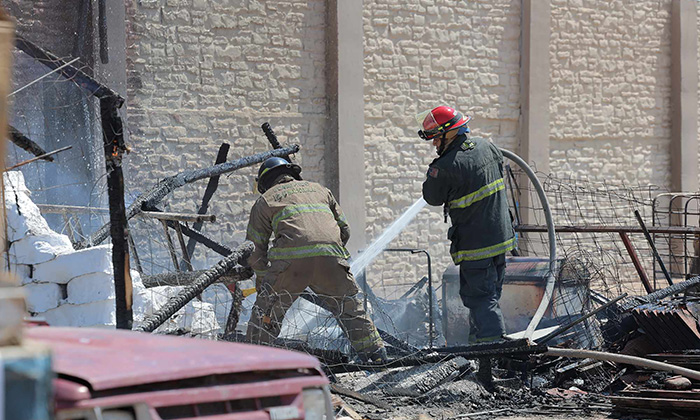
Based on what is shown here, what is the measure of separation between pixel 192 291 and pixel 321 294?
61.9 inches

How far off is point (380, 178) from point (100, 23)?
4639mm

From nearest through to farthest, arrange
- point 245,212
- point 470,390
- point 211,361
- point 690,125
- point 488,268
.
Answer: point 211,361, point 470,390, point 488,268, point 245,212, point 690,125

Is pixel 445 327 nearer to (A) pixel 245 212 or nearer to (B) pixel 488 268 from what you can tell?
(B) pixel 488 268

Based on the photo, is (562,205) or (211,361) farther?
(562,205)

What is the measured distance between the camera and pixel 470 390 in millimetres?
6293

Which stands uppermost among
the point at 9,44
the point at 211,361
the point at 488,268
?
the point at 9,44

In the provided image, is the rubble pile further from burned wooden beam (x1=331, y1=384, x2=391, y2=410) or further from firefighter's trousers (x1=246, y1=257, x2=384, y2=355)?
firefighter's trousers (x1=246, y1=257, x2=384, y2=355)

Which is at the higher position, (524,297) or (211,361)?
(211,361)

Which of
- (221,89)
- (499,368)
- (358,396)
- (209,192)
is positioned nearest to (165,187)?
(358,396)

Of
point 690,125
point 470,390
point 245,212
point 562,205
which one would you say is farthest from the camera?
point 690,125

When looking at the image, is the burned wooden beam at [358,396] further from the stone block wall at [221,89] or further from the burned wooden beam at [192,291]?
the stone block wall at [221,89]

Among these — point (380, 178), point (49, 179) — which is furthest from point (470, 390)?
point (380, 178)

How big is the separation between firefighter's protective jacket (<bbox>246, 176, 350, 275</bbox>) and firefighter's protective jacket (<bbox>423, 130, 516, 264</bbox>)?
951mm

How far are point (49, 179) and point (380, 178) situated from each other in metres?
4.94
